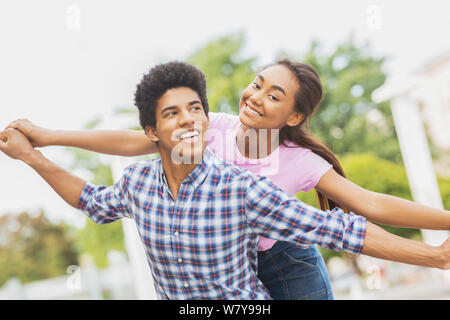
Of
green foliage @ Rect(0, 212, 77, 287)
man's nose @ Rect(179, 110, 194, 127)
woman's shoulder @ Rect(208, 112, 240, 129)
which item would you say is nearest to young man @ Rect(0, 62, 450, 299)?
man's nose @ Rect(179, 110, 194, 127)

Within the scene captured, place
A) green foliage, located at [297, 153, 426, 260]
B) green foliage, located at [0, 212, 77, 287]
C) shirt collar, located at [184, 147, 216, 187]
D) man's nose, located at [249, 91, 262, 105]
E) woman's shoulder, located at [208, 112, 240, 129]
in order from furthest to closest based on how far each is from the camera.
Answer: green foliage, located at [0, 212, 77, 287] → green foliage, located at [297, 153, 426, 260] → woman's shoulder, located at [208, 112, 240, 129] → man's nose, located at [249, 91, 262, 105] → shirt collar, located at [184, 147, 216, 187]

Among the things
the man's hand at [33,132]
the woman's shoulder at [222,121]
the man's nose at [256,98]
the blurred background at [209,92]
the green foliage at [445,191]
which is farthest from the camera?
the green foliage at [445,191]

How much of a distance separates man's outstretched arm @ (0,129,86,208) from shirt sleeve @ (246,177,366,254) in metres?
0.58

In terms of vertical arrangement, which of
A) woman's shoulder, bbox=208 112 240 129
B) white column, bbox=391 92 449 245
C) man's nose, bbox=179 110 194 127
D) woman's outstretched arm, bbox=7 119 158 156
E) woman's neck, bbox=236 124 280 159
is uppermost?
white column, bbox=391 92 449 245

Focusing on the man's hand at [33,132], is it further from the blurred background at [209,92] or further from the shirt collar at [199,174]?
the blurred background at [209,92]

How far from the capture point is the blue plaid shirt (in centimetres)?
122

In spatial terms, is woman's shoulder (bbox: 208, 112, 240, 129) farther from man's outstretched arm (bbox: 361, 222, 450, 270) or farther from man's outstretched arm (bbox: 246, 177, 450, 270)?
man's outstretched arm (bbox: 361, 222, 450, 270)

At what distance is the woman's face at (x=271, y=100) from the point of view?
1.69 meters

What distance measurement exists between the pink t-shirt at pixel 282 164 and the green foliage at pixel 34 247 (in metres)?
15.9

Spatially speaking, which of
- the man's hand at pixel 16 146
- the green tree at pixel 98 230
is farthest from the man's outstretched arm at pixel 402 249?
the green tree at pixel 98 230

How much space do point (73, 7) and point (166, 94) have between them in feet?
3.89

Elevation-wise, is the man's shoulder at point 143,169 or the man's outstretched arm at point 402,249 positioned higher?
the man's shoulder at point 143,169

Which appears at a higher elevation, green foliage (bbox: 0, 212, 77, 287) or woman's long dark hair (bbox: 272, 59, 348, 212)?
green foliage (bbox: 0, 212, 77, 287)
